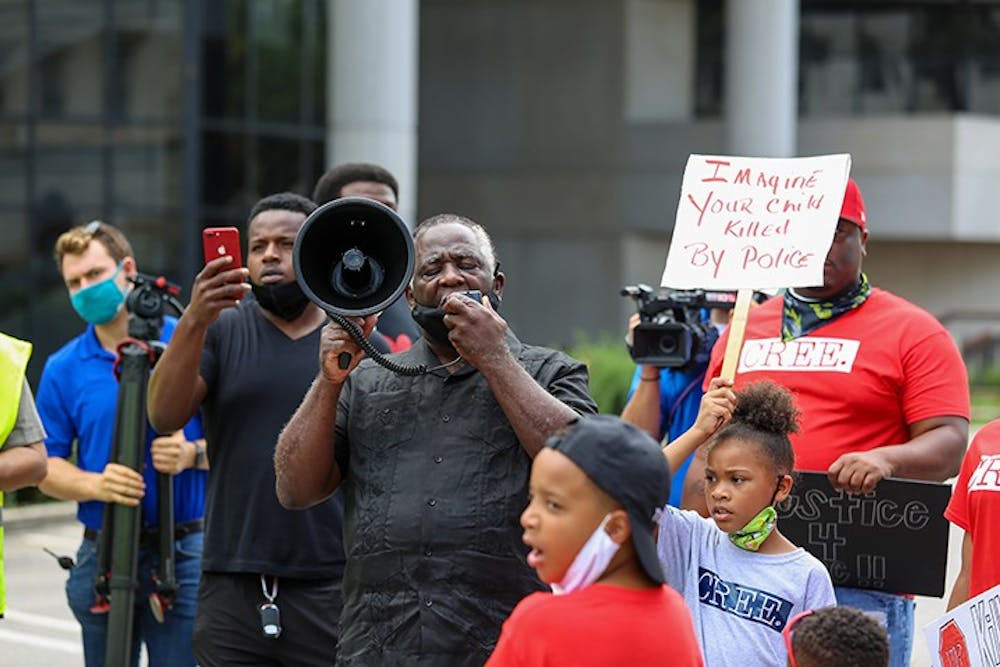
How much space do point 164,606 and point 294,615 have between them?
0.93m

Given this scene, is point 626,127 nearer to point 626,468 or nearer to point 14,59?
point 14,59

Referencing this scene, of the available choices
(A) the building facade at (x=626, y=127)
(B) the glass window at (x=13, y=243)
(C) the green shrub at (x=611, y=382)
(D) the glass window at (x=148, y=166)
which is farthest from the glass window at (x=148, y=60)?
(C) the green shrub at (x=611, y=382)

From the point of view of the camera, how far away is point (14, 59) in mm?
25109

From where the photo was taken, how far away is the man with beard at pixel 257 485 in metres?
5.82

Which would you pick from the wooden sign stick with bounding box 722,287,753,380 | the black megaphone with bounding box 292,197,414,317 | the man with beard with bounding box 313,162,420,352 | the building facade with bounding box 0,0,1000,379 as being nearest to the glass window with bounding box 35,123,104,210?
the building facade with bounding box 0,0,1000,379

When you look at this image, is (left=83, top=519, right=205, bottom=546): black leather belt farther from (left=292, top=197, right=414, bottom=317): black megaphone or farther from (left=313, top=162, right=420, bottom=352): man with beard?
(left=292, top=197, right=414, bottom=317): black megaphone

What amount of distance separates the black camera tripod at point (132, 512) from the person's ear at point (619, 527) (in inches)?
128

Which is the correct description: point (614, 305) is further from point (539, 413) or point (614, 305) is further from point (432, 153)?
point (539, 413)

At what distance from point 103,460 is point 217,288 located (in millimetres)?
1688

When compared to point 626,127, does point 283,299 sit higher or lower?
lower

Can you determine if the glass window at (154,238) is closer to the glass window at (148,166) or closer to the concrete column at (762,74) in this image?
the glass window at (148,166)

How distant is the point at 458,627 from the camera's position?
439 centimetres

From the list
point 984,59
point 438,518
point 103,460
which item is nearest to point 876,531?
point 438,518

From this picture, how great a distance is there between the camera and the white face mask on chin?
3449mm
